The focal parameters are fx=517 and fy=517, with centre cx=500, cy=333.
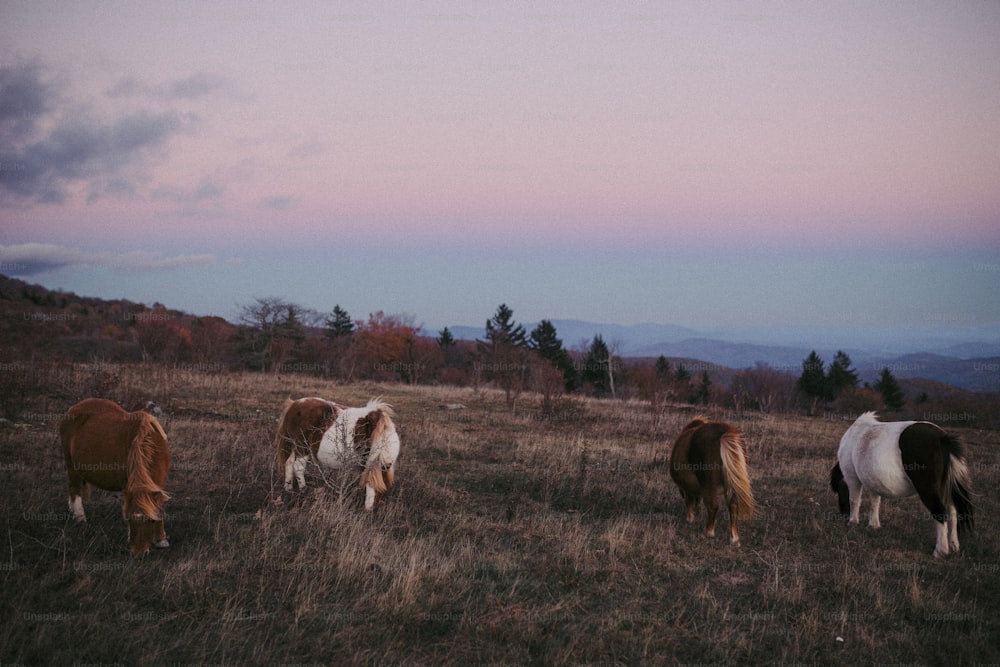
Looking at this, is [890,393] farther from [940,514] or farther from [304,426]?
[304,426]

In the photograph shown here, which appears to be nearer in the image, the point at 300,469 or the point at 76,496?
the point at 76,496

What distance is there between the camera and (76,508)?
5.78 m

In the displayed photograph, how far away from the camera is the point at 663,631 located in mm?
4312

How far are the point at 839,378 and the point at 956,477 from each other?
58959mm

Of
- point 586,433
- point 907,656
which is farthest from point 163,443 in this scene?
point 586,433

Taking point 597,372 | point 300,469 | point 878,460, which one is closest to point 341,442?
point 300,469

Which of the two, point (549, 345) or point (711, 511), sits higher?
point (549, 345)

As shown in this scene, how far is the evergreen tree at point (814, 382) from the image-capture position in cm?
5462

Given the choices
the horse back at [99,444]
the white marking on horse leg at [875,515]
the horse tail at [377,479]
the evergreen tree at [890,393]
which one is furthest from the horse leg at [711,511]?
the evergreen tree at [890,393]

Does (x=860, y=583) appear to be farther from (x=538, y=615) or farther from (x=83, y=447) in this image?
(x=83, y=447)

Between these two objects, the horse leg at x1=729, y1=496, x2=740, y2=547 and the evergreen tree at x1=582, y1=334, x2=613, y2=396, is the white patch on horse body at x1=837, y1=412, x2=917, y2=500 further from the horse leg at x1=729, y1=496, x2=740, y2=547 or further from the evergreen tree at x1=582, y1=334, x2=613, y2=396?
the evergreen tree at x1=582, y1=334, x2=613, y2=396

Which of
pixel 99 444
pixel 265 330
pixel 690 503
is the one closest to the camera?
pixel 99 444

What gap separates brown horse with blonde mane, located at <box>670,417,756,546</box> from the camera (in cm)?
635

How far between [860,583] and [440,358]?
173ft
